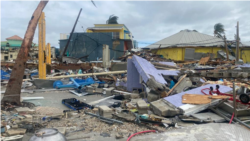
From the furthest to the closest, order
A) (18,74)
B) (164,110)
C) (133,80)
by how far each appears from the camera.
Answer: (133,80), (18,74), (164,110)

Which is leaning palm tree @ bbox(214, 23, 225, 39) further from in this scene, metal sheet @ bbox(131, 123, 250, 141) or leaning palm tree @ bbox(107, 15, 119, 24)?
metal sheet @ bbox(131, 123, 250, 141)

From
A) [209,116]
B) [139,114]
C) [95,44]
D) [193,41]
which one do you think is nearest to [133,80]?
[139,114]

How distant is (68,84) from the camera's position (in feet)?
37.4

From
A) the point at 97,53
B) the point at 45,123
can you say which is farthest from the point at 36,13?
the point at 97,53

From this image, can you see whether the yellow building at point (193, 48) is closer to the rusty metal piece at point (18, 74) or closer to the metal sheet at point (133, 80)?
the metal sheet at point (133, 80)

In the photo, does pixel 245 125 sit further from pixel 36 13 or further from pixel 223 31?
pixel 223 31

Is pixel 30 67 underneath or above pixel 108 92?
above

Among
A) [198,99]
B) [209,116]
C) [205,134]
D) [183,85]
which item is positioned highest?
[183,85]

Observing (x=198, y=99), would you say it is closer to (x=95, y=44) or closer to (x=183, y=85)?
(x=183, y=85)

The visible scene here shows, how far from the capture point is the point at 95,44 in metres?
27.5

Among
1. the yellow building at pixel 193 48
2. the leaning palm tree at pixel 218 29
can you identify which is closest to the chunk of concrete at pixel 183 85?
the yellow building at pixel 193 48

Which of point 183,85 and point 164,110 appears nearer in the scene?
point 164,110

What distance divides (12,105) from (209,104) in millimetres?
6303

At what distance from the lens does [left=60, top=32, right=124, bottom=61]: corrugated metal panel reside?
1074 inches
